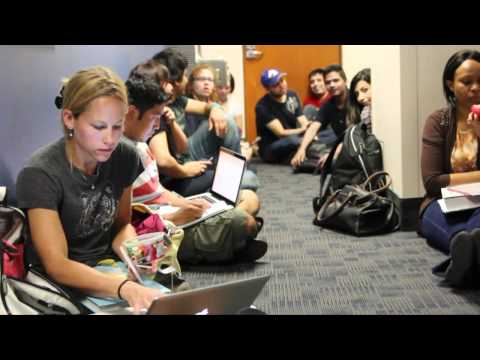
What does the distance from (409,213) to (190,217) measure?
52.2 inches

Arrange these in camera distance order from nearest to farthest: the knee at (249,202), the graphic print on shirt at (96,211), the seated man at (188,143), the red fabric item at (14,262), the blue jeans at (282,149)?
the red fabric item at (14,262), the graphic print on shirt at (96,211), the seated man at (188,143), the knee at (249,202), the blue jeans at (282,149)

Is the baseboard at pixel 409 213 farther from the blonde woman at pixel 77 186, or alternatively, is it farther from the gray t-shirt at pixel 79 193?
the blonde woman at pixel 77 186

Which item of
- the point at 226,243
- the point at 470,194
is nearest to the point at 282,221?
the point at 226,243

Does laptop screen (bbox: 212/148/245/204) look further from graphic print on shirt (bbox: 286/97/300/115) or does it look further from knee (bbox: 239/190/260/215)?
graphic print on shirt (bbox: 286/97/300/115)

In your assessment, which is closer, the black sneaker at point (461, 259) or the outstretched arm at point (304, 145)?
the black sneaker at point (461, 259)

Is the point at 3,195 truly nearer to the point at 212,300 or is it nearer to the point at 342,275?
the point at 212,300

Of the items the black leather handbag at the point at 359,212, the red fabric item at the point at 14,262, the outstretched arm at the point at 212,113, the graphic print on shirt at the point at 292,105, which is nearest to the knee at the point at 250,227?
the outstretched arm at the point at 212,113

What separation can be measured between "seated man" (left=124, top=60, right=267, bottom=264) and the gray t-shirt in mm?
658

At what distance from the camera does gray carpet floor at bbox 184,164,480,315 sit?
100 inches

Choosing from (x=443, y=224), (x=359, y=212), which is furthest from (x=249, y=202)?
(x=443, y=224)

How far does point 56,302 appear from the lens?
5.34 feet

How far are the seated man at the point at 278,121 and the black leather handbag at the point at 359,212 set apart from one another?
100 inches

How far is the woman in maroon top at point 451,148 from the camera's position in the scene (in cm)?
302
